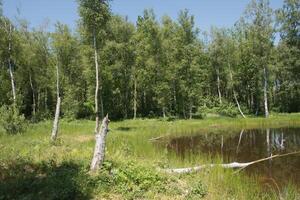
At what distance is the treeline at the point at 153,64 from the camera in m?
45.1

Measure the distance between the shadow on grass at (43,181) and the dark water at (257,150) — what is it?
20.7ft

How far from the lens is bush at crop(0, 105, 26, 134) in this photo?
24.1 m

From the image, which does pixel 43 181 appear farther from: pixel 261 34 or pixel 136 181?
pixel 261 34

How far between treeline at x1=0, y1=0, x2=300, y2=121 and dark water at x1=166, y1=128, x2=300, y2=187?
19131 millimetres

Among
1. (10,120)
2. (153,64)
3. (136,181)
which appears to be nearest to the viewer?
(136,181)

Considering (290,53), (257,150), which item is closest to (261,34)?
(290,53)

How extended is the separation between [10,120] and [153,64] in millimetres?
23625

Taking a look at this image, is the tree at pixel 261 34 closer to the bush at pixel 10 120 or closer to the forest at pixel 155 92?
the forest at pixel 155 92

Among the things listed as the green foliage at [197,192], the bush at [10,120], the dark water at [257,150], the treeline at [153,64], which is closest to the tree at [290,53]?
the treeline at [153,64]

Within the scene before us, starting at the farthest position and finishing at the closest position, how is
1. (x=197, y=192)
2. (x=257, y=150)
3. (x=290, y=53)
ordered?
(x=290, y=53) < (x=257, y=150) < (x=197, y=192)

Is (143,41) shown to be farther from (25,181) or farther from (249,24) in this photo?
(25,181)

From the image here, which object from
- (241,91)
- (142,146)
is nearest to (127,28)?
(241,91)

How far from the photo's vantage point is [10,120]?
24531 millimetres

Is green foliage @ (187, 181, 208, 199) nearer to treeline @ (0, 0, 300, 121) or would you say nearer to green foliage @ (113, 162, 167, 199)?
green foliage @ (113, 162, 167, 199)
